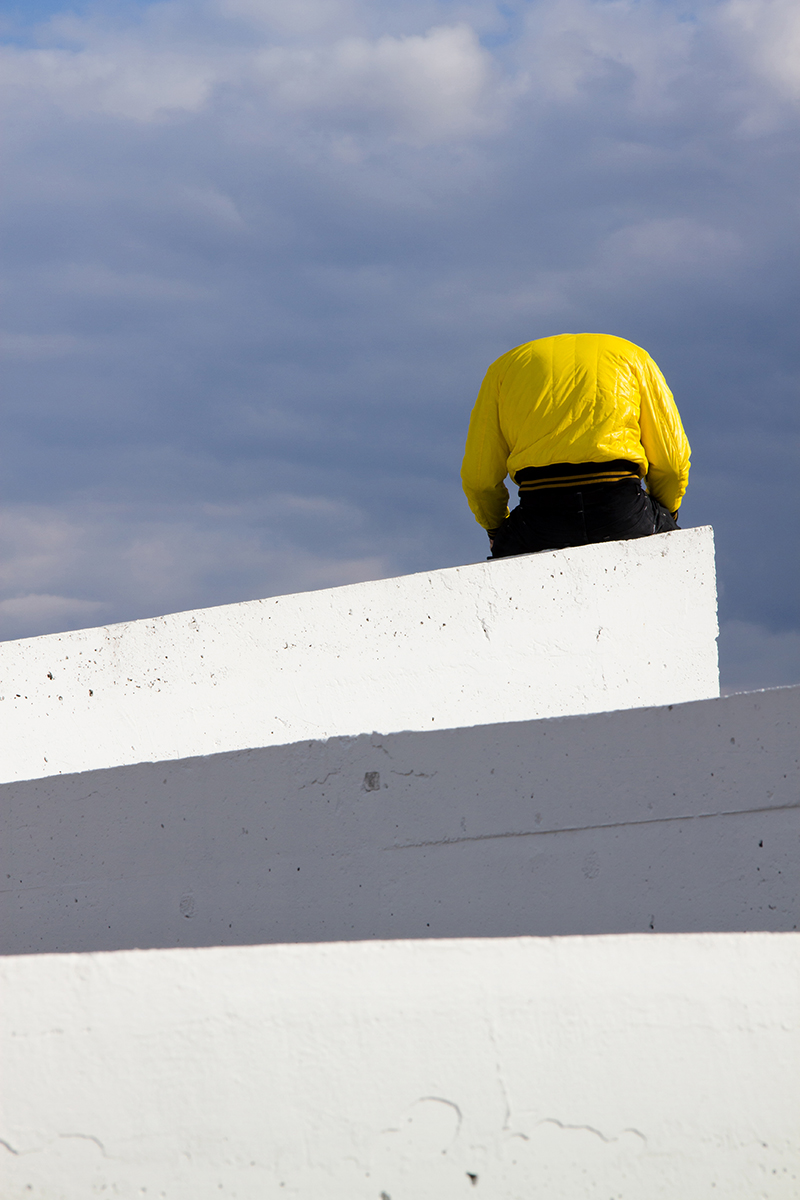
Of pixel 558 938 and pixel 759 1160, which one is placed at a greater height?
pixel 558 938

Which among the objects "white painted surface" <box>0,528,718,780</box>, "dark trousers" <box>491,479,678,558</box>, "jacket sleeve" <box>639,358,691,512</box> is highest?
"jacket sleeve" <box>639,358,691,512</box>

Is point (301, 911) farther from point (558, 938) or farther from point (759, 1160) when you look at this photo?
point (759, 1160)

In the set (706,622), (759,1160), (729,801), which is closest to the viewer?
(759,1160)

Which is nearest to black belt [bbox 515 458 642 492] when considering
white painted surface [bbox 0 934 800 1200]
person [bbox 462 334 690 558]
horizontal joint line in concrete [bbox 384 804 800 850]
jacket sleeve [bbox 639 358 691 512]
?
person [bbox 462 334 690 558]

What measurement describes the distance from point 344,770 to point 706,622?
2169 millimetres

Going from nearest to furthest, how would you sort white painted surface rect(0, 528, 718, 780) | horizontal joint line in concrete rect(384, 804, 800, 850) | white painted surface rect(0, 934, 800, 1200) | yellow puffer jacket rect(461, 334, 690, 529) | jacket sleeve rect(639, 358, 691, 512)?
1. white painted surface rect(0, 934, 800, 1200)
2. horizontal joint line in concrete rect(384, 804, 800, 850)
3. white painted surface rect(0, 528, 718, 780)
4. yellow puffer jacket rect(461, 334, 690, 529)
5. jacket sleeve rect(639, 358, 691, 512)

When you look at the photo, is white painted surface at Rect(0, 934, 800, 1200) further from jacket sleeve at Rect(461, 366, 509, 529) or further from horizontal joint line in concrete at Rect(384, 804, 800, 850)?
jacket sleeve at Rect(461, 366, 509, 529)

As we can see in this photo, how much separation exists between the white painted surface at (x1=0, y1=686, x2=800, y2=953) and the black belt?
228cm

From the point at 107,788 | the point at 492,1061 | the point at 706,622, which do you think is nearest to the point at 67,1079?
the point at 492,1061

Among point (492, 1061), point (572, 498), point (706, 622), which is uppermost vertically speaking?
point (572, 498)

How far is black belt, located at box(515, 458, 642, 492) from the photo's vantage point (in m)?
4.79

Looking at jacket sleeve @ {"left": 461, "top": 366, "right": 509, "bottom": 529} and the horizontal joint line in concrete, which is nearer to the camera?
the horizontal joint line in concrete

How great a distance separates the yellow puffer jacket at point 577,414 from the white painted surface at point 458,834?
2.32 meters

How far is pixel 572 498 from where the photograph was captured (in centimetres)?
482
